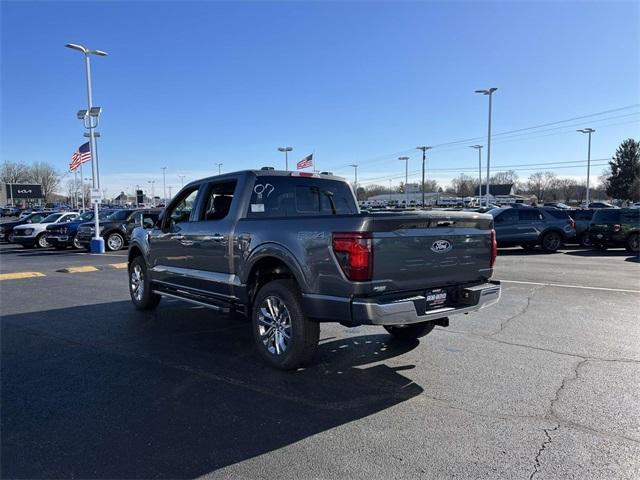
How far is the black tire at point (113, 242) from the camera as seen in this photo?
20.5 meters

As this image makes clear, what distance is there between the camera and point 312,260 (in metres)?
4.45

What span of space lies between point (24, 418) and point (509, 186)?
14033 cm

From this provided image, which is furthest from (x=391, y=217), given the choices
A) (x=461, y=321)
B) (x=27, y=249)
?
(x=27, y=249)

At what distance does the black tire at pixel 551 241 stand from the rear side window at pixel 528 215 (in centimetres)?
75

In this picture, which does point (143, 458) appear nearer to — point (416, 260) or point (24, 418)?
point (24, 418)

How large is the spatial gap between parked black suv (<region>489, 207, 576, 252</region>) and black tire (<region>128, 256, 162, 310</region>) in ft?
46.1

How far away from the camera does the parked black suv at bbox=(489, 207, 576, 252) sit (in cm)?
1819

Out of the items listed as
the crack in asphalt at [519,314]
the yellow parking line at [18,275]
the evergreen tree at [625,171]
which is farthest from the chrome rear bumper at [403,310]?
the evergreen tree at [625,171]

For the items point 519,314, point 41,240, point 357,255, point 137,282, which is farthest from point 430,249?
point 41,240

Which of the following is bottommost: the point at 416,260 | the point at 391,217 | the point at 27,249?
the point at 27,249

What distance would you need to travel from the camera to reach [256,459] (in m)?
3.18

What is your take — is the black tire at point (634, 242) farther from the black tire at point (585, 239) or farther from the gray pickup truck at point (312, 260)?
the gray pickup truck at point (312, 260)

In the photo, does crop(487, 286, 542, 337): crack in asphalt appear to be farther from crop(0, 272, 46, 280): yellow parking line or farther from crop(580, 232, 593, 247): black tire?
crop(580, 232, 593, 247): black tire

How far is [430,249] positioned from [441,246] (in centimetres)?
16
